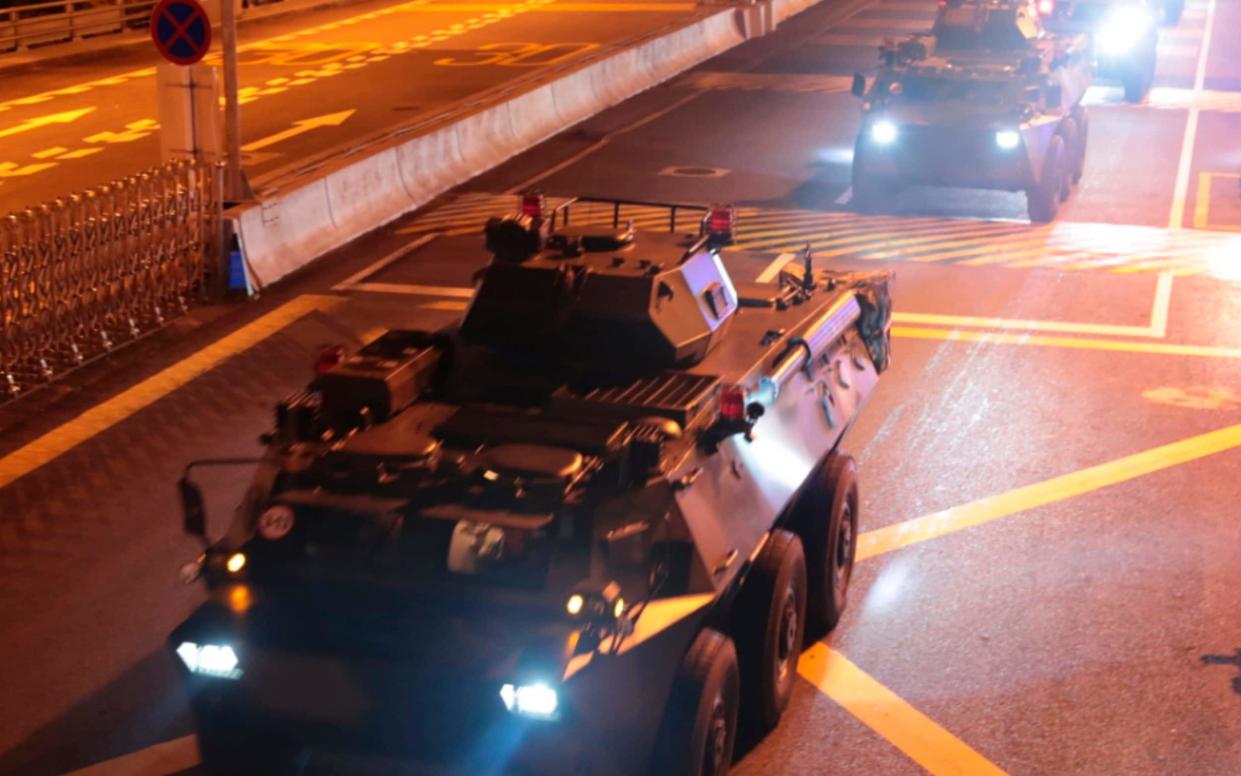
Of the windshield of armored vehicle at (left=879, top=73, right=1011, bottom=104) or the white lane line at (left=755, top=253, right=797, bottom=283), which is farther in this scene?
the windshield of armored vehicle at (left=879, top=73, right=1011, bottom=104)

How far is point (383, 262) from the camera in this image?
57.5ft

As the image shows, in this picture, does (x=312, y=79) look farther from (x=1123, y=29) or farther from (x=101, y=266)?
(x=101, y=266)

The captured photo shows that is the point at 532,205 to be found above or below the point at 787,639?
above

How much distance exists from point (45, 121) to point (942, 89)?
1479 cm

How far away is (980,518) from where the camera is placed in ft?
35.1

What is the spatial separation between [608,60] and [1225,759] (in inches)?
869

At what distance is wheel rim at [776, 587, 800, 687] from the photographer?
7.89 meters

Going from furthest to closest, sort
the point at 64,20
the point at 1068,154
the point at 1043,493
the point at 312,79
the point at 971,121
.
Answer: the point at 64,20, the point at 312,79, the point at 1068,154, the point at 971,121, the point at 1043,493

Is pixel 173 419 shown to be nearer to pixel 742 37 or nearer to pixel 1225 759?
pixel 1225 759

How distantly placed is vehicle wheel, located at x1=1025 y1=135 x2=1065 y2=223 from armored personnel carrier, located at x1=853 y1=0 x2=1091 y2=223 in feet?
0.04

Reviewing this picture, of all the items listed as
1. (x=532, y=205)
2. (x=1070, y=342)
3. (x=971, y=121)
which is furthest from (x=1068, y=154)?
(x=532, y=205)

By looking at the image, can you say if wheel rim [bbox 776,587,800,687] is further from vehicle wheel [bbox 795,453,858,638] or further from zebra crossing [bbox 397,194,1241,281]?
zebra crossing [bbox 397,194,1241,281]

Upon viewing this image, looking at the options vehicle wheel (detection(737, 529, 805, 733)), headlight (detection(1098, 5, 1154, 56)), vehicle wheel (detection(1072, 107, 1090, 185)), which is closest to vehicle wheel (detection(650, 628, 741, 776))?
vehicle wheel (detection(737, 529, 805, 733))

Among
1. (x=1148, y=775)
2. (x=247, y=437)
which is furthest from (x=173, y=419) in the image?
(x=1148, y=775)
